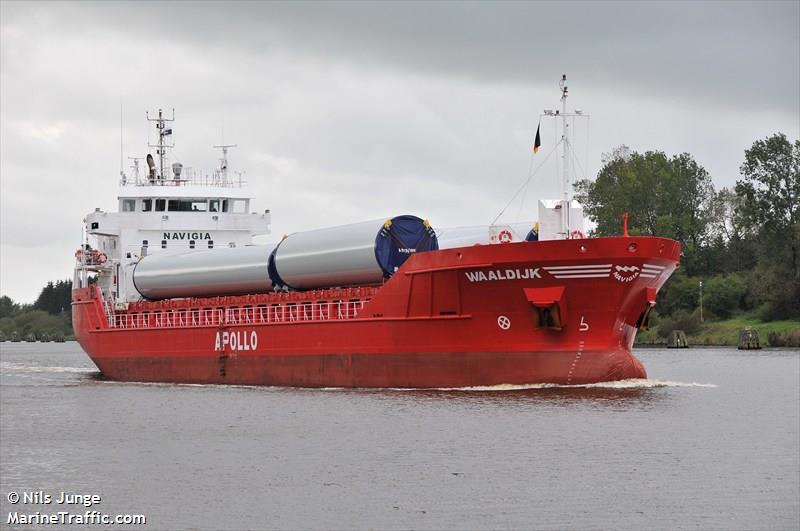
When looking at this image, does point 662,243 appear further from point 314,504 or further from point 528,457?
point 314,504

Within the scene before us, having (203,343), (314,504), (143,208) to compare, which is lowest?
(314,504)

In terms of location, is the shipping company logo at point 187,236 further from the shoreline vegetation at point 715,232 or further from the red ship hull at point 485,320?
the shoreline vegetation at point 715,232

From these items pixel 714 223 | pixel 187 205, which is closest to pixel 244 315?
pixel 187 205

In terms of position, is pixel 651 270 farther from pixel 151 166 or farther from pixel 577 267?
pixel 151 166

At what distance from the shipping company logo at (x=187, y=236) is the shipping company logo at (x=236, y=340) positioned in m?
9.25

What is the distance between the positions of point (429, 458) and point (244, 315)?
19.0 meters

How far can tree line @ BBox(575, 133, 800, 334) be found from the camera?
75250 millimetres

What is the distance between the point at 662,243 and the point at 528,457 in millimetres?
10650

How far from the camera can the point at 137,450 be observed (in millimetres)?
24234

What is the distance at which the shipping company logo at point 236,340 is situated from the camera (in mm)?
39031

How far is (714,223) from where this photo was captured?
9000cm

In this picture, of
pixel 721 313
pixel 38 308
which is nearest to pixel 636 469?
pixel 721 313

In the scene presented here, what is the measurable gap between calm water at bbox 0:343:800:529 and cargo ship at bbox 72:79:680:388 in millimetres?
1248

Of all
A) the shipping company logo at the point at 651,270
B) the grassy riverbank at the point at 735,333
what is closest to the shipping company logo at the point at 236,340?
the shipping company logo at the point at 651,270
